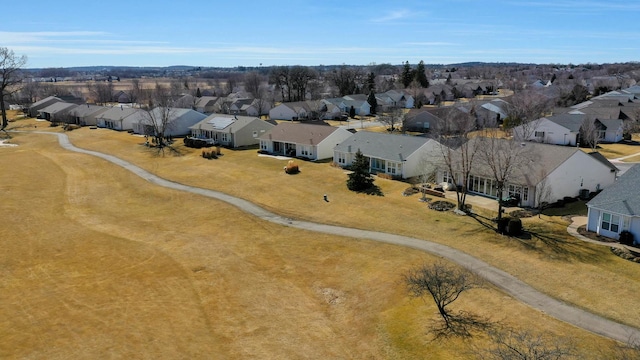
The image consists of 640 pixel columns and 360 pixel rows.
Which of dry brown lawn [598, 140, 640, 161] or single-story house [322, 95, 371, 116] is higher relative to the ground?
single-story house [322, 95, 371, 116]

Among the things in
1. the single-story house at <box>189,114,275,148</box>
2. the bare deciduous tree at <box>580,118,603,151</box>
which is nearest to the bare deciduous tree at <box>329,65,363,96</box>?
the single-story house at <box>189,114,275,148</box>

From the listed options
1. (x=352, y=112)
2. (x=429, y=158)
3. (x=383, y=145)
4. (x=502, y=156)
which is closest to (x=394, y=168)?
(x=429, y=158)

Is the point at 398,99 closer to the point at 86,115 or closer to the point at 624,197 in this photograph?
the point at 86,115

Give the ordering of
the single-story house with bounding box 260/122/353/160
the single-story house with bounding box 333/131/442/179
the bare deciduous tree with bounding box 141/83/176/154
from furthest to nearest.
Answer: the bare deciduous tree with bounding box 141/83/176/154
the single-story house with bounding box 260/122/353/160
the single-story house with bounding box 333/131/442/179

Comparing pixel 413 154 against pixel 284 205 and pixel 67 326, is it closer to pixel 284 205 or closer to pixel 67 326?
pixel 284 205

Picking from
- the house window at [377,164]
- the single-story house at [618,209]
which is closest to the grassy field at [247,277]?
the single-story house at [618,209]

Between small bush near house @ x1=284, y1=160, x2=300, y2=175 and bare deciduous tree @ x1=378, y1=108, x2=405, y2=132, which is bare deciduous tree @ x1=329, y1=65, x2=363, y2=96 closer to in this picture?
bare deciduous tree @ x1=378, y1=108, x2=405, y2=132
